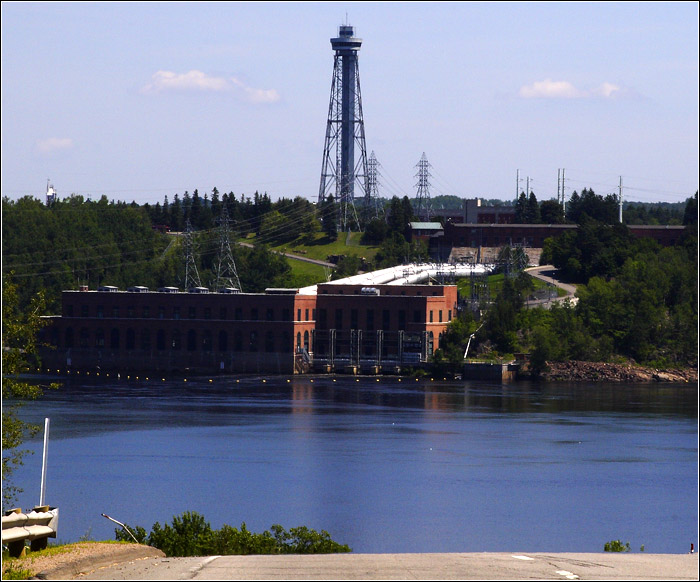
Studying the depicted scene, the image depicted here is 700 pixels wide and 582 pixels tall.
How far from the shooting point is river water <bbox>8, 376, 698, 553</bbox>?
33406 millimetres

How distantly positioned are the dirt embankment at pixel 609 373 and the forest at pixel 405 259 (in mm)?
1066

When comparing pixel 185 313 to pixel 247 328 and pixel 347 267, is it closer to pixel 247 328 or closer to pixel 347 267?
pixel 247 328

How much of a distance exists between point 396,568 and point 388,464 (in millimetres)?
30517

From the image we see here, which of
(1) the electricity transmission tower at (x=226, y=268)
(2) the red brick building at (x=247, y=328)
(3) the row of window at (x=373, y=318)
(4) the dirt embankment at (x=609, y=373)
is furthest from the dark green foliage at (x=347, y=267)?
(4) the dirt embankment at (x=609, y=373)

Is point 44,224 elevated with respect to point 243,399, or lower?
elevated

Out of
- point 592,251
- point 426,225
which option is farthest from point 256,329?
point 426,225

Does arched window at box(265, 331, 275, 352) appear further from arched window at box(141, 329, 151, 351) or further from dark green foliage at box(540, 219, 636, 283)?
dark green foliage at box(540, 219, 636, 283)

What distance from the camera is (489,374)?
7956 centimetres

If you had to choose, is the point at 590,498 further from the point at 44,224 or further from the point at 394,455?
the point at 44,224

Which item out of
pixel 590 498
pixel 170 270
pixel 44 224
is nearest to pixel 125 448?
pixel 590 498

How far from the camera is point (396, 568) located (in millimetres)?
14352

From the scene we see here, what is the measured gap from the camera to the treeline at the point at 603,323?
82875 millimetres

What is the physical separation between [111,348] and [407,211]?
150 ft

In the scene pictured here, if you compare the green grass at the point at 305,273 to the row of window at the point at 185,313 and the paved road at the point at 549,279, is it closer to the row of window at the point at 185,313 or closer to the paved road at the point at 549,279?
the paved road at the point at 549,279
